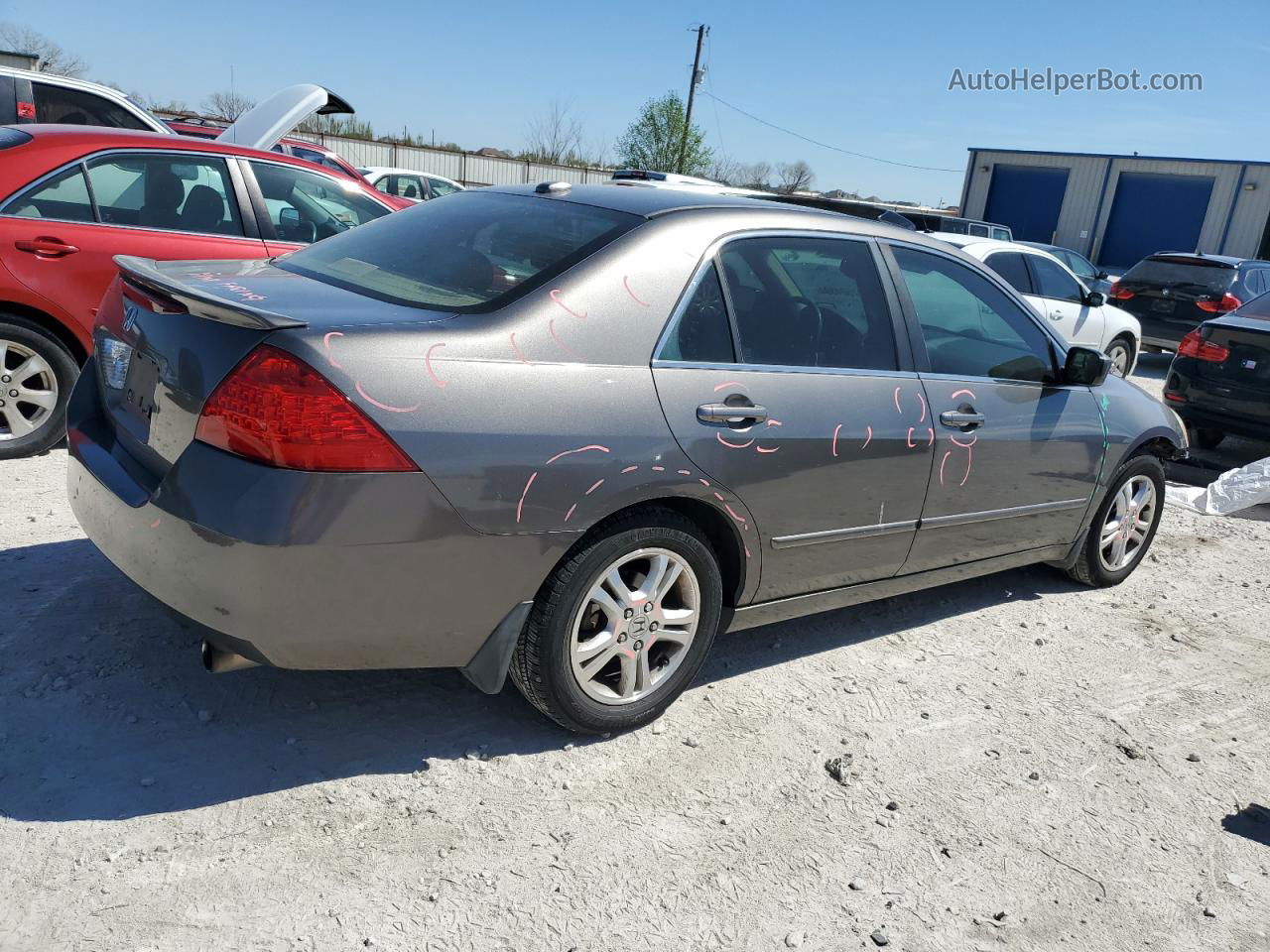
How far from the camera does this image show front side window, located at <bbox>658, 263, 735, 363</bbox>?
311cm

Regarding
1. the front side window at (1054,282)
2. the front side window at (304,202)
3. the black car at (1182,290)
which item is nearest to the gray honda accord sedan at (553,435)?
the front side window at (304,202)

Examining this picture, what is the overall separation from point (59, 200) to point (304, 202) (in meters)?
1.29

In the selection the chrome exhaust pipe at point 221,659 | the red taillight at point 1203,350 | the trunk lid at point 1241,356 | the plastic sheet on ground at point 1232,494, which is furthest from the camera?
the red taillight at point 1203,350

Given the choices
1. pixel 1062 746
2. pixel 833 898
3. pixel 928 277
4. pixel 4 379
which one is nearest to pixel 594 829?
pixel 833 898

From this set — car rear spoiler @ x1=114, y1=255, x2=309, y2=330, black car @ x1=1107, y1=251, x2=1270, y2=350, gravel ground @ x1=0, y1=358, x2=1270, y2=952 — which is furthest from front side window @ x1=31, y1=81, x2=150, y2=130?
black car @ x1=1107, y1=251, x2=1270, y2=350

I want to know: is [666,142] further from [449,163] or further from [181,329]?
[181,329]

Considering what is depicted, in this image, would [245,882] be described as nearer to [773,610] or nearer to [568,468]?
[568,468]

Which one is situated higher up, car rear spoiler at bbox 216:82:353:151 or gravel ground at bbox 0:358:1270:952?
car rear spoiler at bbox 216:82:353:151

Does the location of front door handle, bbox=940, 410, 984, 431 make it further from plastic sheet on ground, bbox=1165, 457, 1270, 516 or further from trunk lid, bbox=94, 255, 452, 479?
plastic sheet on ground, bbox=1165, 457, 1270, 516

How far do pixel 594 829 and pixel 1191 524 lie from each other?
5.29 meters

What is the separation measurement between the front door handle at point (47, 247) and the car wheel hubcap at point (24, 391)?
46cm

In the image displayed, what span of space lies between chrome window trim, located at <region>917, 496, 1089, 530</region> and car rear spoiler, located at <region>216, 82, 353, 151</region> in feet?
18.9

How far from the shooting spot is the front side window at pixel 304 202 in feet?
19.3

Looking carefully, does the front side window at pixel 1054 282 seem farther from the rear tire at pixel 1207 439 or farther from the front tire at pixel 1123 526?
the front tire at pixel 1123 526
